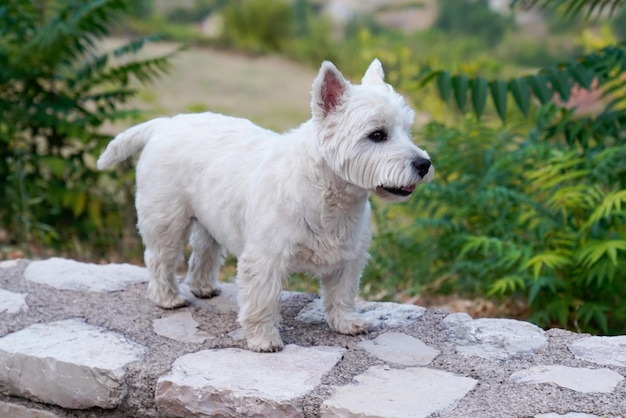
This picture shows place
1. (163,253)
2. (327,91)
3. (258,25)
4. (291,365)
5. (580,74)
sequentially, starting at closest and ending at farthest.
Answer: (327,91)
(291,365)
(163,253)
(580,74)
(258,25)

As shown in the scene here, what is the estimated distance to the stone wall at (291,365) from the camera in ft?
11.8

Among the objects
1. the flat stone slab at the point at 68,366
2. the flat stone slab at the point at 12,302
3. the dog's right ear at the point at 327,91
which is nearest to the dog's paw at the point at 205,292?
the flat stone slab at the point at 68,366

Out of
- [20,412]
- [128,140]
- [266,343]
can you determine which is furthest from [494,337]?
[20,412]

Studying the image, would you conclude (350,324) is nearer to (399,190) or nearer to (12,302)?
(399,190)

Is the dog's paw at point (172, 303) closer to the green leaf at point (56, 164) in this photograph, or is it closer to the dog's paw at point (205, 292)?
the dog's paw at point (205, 292)

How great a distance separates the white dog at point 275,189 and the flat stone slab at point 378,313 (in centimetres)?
23

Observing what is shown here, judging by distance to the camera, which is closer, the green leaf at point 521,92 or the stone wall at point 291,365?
the stone wall at point 291,365

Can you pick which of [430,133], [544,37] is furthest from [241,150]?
[544,37]

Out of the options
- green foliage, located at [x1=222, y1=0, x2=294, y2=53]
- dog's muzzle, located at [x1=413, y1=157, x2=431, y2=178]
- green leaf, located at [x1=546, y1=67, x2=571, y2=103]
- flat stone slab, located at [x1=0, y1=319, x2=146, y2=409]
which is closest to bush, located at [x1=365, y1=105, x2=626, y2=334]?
green leaf, located at [x1=546, y1=67, x2=571, y2=103]

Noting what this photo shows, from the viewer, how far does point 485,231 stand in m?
6.02

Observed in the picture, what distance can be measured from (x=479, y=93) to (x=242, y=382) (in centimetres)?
263

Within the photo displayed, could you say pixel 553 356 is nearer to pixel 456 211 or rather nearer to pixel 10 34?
pixel 456 211

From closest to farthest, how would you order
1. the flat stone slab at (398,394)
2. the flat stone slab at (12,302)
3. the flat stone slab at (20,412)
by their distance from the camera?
the flat stone slab at (398,394), the flat stone slab at (20,412), the flat stone slab at (12,302)

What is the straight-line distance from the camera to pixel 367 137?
12.0ft
